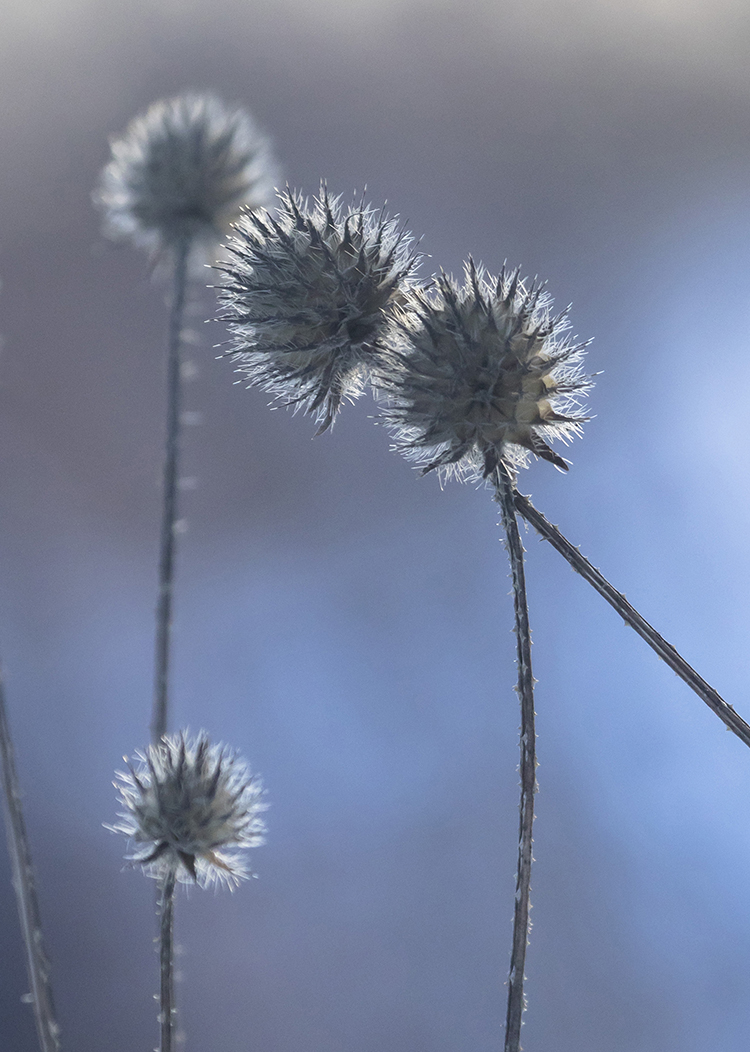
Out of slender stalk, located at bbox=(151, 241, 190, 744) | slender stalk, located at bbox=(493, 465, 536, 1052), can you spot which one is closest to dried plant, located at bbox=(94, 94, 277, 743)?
slender stalk, located at bbox=(151, 241, 190, 744)

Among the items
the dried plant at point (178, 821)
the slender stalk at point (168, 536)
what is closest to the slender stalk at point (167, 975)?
the dried plant at point (178, 821)

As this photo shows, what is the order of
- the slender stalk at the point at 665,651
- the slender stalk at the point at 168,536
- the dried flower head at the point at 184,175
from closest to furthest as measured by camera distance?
the slender stalk at the point at 665,651
the slender stalk at the point at 168,536
the dried flower head at the point at 184,175

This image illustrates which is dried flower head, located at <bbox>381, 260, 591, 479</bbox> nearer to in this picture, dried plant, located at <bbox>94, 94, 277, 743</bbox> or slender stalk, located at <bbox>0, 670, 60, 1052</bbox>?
slender stalk, located at <bbox>0, 670, 60, 1052</bbox>

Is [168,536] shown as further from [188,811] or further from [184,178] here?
[184,178]

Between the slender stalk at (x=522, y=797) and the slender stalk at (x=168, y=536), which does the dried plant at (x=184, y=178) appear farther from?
the slender stalk at (x=522, y=797)

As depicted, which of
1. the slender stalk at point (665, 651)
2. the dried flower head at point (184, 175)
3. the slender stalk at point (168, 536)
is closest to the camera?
the slender stalk at point (665, 651)

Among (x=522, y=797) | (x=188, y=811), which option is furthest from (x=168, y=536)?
(x=522, y=797)
